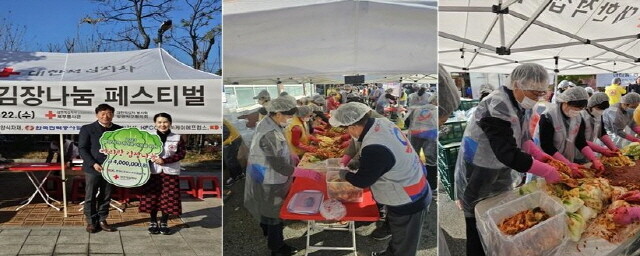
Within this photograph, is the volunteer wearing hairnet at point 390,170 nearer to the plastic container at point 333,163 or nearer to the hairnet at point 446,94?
the plastic container at point 333,163

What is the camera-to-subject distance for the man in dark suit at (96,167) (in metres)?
3.55

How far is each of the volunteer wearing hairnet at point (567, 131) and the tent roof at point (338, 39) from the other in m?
0.82

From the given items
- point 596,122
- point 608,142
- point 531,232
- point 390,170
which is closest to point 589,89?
point 596,122

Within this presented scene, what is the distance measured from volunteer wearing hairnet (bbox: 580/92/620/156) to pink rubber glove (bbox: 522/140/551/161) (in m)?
0.36

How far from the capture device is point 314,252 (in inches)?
66.7

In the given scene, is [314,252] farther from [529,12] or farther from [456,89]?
[529,12]

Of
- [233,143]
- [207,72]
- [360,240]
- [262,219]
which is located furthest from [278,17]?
[207,72]

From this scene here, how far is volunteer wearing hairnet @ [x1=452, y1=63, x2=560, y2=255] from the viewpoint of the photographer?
1808 mm

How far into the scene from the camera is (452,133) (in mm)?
1762

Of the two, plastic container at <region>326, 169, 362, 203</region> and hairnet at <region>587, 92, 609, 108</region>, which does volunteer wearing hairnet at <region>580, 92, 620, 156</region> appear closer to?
hairnet at <region>587, 92, 609, 108</region>

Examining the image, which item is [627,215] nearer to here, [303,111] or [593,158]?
[593,158]

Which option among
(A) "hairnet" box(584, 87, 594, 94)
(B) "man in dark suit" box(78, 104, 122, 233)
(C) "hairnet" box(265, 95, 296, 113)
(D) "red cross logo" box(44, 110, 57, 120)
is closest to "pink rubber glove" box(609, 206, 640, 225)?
(A) "hairnet" box(584, 87, 594, 94)

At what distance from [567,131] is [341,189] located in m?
1.18

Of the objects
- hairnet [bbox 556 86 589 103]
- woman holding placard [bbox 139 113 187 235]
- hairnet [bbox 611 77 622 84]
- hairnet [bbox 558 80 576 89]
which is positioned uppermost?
hairnet [bbox 611 77 622 84]
